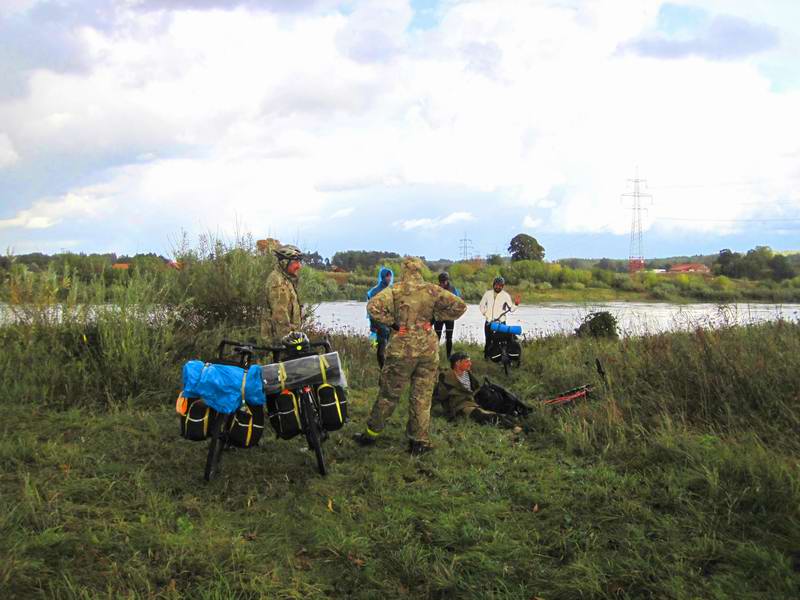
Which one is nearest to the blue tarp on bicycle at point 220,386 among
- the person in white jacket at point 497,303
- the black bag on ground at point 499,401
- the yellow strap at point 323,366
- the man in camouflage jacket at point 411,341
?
the yellow strap at point 323,366

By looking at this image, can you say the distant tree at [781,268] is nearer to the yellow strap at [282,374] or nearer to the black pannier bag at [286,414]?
the black pannier bag at [286,414]

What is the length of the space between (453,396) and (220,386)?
383 cm

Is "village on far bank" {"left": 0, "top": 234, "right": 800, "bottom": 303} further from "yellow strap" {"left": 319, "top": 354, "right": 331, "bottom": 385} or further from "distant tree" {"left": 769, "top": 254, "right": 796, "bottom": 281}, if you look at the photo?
"yellow strap" {"left": 319, "top": 354, "right": 331, "bottom": 385}

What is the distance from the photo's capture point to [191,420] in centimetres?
486

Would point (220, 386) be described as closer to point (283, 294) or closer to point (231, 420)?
point (231, 420)

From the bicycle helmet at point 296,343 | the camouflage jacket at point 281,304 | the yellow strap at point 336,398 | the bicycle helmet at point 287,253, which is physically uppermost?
the bicycle helmet at point 287,253

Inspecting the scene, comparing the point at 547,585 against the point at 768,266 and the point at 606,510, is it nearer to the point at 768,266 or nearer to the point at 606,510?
the point at 606,510

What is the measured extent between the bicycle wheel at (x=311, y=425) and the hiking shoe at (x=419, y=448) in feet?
3.73

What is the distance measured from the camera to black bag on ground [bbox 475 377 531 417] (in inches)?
305

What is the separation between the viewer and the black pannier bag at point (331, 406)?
5.08 meters

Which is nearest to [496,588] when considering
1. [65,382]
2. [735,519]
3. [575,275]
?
[735,519]

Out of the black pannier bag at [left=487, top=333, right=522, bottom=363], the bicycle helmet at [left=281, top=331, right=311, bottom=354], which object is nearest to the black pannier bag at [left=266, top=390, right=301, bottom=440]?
the bicycle helmet at [left=281, top=331, right=311, bottom=354]

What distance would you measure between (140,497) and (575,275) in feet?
127

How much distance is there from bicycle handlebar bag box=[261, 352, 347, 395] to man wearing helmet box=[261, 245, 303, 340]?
1107 mm
